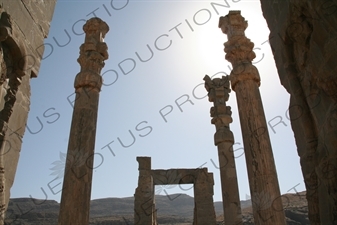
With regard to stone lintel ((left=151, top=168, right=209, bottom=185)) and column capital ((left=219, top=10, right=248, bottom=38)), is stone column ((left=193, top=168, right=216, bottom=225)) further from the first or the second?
column capital ((left=219, top=10, right=248, bottom=38))

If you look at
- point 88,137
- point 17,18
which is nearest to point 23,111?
point 17,18

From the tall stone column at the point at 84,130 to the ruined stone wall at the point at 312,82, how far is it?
383 centimetres

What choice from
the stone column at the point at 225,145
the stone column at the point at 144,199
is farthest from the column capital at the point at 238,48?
the stone column at the point at 144,199

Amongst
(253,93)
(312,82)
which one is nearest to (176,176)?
(253,93)

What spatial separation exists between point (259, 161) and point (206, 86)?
6.53 m

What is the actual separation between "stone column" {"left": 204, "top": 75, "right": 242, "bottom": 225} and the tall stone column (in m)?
5.55

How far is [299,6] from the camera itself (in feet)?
11.0

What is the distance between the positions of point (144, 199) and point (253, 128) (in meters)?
9.63

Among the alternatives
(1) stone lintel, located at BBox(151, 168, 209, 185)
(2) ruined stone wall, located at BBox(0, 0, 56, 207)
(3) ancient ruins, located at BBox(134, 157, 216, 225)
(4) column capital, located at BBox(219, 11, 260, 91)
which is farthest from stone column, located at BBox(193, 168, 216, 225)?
(2) ruined stone wall, located at BBox(0, 0, 56, 207)

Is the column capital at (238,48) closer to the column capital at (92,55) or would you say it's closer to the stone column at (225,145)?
the column capital at (92,55)

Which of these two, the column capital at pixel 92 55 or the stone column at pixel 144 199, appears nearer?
the column capital at pixel 92 55

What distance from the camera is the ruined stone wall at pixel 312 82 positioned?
9.36 feet

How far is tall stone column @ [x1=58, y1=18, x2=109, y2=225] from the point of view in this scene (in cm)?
535

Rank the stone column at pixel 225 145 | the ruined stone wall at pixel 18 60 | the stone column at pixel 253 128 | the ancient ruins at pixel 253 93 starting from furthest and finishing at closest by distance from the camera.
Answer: the stone column at pixel 225 145
the stone column at pixel 253 128
the ruined stone wall at pixel 18 60
the ancient ruins at pixel 253 93
